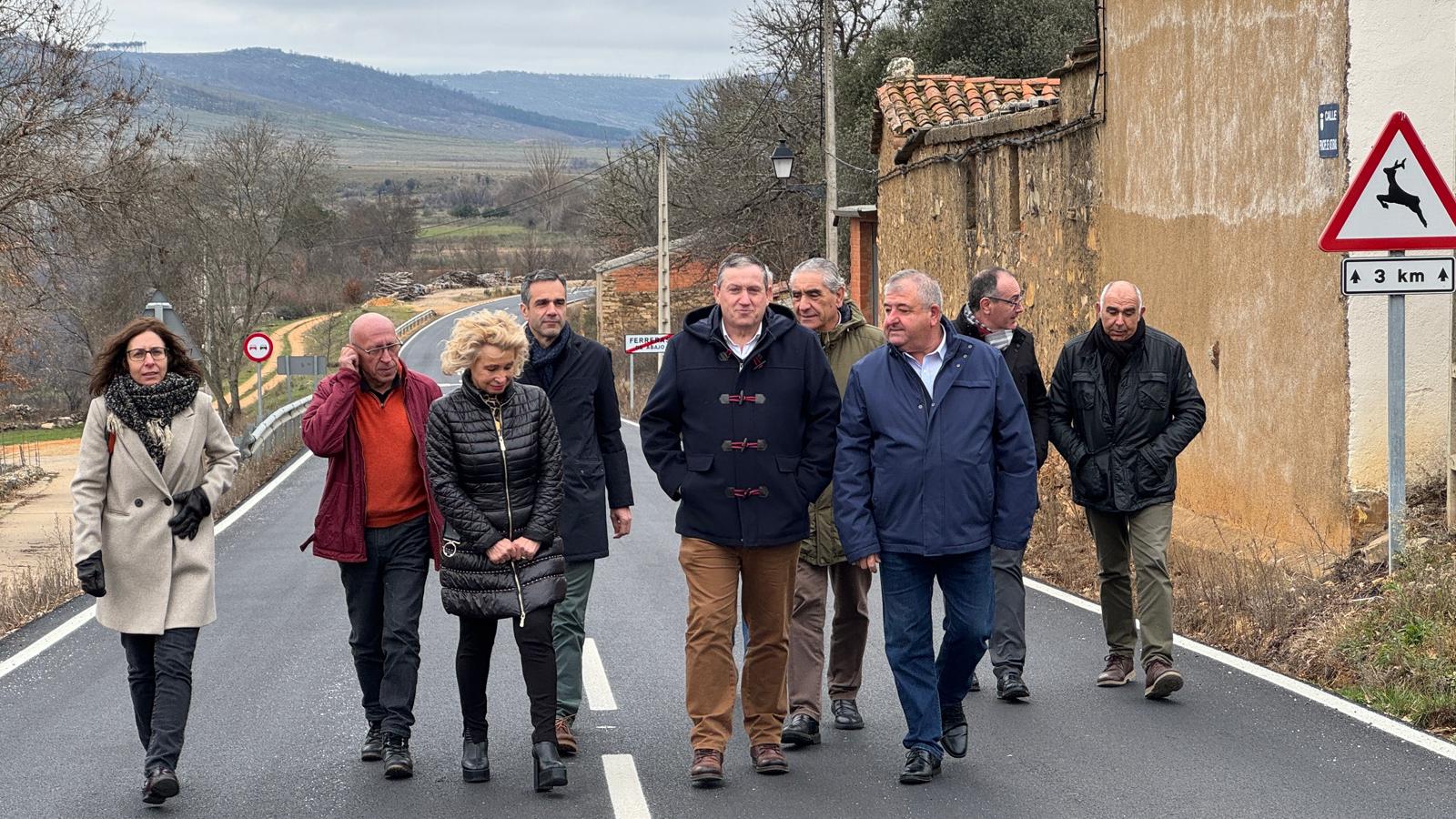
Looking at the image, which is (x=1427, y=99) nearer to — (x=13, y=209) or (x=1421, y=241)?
(x=1421, y=241)

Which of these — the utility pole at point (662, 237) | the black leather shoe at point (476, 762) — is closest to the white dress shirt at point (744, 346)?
the black leather shoe at point (476, 762)

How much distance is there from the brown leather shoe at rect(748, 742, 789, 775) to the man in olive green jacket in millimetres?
331

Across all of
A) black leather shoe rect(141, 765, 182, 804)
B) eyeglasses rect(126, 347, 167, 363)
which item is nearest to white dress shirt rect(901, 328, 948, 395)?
eyeglasses rect(126, 347, 167, 363)

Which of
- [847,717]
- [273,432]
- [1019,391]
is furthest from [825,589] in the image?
[273,432]

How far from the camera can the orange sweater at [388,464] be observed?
6.55 meters

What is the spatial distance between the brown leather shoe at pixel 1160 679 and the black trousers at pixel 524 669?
2836 millimetres

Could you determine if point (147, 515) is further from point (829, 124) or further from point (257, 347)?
point (257, 347)

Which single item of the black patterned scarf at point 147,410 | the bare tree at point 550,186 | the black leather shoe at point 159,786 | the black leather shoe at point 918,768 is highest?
the bare tree at point 550,186

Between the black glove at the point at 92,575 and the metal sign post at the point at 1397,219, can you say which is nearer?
the black glove at the point at 92,575

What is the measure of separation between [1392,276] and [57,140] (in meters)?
19.3

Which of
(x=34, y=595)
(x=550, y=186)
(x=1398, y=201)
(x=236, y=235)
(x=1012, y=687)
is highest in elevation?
(x=550, y=186)

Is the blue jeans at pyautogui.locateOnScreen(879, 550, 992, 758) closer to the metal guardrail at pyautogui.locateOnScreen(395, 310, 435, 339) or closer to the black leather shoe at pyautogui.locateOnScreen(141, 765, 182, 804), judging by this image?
the black leather shoe at pyautogui.locateOnScreen(141, 765, 182, 804)

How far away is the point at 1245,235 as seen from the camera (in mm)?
11891

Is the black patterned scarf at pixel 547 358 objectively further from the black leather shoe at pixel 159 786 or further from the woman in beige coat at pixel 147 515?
the black leather shoe at pixel 159 786
